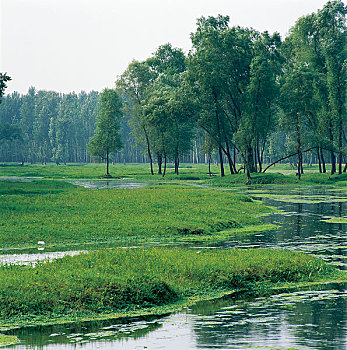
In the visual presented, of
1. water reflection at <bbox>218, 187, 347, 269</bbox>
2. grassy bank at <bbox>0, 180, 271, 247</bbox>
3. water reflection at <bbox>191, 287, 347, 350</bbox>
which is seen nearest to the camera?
water reflection at <bbox>191, 287, 347, 350</bbox>

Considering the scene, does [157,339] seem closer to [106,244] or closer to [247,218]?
[106,244]

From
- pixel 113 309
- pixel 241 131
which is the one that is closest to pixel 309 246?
pixel 113 309

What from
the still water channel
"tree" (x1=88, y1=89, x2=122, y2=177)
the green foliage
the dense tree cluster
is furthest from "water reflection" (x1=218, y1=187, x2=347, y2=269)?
"tree" (x1=88, y1=89, x2=122, y2=177)

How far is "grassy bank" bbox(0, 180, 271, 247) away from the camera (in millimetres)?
28922

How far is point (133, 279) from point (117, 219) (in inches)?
705

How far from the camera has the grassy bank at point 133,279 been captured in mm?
14695

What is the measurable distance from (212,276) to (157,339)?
19.2 ft

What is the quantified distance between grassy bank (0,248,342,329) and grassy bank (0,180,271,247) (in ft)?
25.1

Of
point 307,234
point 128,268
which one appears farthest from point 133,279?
point 307,234

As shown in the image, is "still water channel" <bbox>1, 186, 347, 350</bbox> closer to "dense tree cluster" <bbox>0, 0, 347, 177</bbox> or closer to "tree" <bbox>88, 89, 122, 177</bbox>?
"dense tree cluster" <bbox>0, 0, 347, 177</bbox>

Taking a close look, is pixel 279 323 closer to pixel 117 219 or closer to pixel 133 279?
pixel 133 279

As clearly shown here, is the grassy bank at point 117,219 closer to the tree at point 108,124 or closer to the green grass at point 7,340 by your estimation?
the green grass at point 7,340

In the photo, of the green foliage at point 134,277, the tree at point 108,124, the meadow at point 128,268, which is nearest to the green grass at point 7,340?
the meadow at point 128,268

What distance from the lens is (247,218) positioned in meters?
36.8
